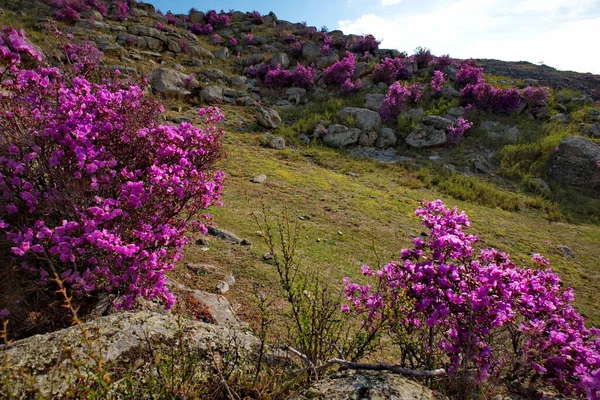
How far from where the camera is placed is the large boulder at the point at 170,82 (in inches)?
547

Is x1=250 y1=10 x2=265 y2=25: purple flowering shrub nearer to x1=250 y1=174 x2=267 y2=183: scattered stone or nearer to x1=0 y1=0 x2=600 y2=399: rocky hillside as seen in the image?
x1=0 y1=0 x2=600 y2=399: rocky hillside

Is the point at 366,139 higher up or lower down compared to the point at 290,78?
lower down

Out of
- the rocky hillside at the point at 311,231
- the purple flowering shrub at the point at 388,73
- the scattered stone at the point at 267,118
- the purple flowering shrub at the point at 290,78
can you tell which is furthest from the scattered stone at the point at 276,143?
the purple flowering shrub at the point at 388,73

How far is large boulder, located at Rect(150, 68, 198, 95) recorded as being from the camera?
13.9 metres

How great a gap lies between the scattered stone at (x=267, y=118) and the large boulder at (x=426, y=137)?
5964mm

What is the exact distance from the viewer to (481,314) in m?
2.52

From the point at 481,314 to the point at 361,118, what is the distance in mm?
13380

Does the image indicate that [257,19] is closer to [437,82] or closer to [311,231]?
[437,82]

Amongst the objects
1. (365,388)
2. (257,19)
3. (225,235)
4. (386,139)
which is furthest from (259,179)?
(257,19)

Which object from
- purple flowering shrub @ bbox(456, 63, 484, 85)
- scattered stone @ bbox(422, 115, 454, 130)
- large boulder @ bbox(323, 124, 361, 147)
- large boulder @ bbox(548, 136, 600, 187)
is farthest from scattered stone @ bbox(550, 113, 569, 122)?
large boulder @ bbox(323, 124, 361, 147)

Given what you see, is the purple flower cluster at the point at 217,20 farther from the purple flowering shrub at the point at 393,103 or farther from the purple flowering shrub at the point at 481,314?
the purple flowering shrub at the point at 481,314

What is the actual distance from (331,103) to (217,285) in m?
14.6

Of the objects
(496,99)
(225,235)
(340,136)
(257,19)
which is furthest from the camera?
(257,19)

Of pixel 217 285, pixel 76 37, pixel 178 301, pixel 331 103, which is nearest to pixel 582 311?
pixel 217 285
